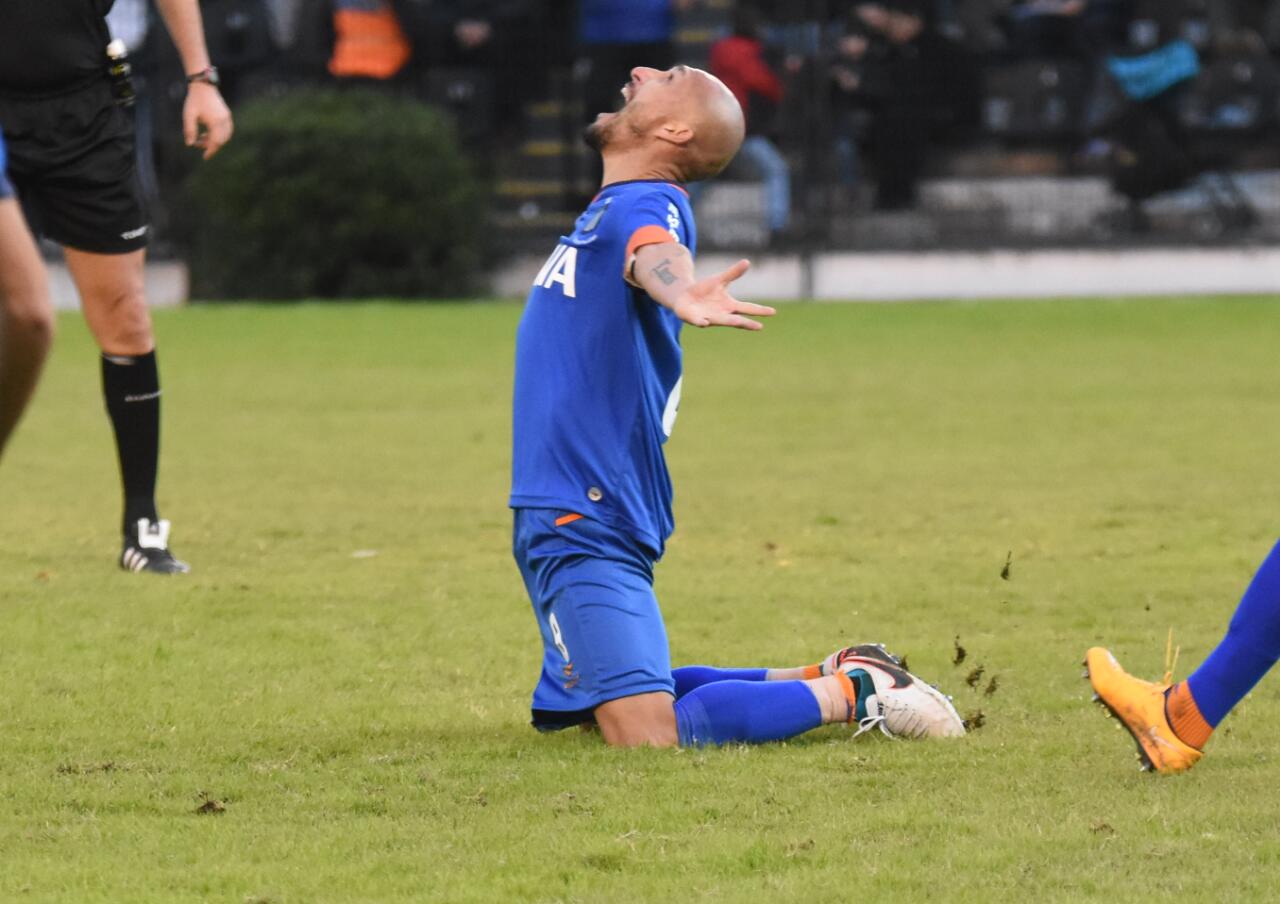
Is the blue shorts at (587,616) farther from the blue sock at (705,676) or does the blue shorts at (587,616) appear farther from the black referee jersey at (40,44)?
the black referee jersey at (40,44)

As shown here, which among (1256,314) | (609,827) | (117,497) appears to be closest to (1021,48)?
(1256,314)

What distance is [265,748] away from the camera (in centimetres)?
495

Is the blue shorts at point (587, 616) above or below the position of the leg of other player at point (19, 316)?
→ below

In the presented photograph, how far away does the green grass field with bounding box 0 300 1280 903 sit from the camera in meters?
4.00

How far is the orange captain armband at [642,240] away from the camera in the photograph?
4.80m

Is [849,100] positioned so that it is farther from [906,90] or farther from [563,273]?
[563,273]

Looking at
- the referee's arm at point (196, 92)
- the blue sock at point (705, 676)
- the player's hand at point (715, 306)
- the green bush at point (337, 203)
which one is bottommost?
the green bush at point (337, 203)

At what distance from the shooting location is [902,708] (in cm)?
500

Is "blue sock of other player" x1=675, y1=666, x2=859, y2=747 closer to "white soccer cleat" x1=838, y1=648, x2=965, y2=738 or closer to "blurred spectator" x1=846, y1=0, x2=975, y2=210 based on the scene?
"white soccer cleat" x1=838, y1=648, x2=965, y2=738

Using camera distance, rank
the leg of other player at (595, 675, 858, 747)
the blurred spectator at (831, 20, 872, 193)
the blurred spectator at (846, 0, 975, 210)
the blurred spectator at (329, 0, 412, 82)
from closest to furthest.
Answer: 1. the leg of other player at (595, 675, 858, 747)
2. the blurred spectator at (846, 0, 975, 210)
3. the blurred spectator at (831, 20, 872, 193)
4. the blurred spectator at (329, 0, 412, 82)

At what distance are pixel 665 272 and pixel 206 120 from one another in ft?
9.97

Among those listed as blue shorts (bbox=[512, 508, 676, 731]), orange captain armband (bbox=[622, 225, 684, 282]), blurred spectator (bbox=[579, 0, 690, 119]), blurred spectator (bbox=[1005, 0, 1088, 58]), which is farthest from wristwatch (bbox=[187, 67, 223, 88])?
blurred spectator (bbox=[1005, 0, 1088, 58])

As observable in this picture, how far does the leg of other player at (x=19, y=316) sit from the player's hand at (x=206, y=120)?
202cm

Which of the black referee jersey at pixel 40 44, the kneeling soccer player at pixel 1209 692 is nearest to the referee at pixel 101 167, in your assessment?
the black referee jersey at pixel 40 44
